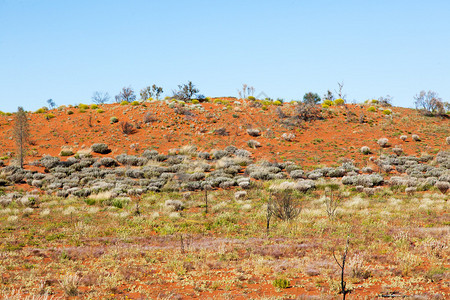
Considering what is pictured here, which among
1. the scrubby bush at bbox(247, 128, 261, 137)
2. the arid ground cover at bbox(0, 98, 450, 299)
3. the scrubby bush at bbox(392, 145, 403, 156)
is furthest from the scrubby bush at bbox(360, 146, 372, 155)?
the scrubby bush at bbox(247, 128, 261, 137)

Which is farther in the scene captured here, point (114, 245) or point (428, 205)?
point (428, 205)

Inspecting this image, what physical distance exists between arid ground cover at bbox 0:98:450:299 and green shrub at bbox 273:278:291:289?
0.23 ft

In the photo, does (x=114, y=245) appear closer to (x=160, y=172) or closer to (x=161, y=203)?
(x=161, y=203)

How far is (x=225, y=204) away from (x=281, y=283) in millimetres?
11966

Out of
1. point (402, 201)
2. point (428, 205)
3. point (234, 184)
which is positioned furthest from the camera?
point (234, 184)

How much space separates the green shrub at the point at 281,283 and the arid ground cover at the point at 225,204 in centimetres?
7

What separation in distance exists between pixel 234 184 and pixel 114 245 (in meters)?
15.1

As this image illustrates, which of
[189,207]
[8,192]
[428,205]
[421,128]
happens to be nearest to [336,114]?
[421,128]

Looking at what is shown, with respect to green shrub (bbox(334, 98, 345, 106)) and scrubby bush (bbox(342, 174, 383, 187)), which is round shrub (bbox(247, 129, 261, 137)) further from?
green shrub (bbox(334, 98, 345, 106))

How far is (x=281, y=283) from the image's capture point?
869 cm

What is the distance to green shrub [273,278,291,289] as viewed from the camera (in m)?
8.67

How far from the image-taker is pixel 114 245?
13055mm

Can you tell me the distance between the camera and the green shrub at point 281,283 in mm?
8672

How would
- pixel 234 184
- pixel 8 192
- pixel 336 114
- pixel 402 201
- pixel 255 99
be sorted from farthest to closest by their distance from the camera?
pixel 255 99, pixel 336 114, pixel 234 184, pixel 8 192, pixel 402 201
